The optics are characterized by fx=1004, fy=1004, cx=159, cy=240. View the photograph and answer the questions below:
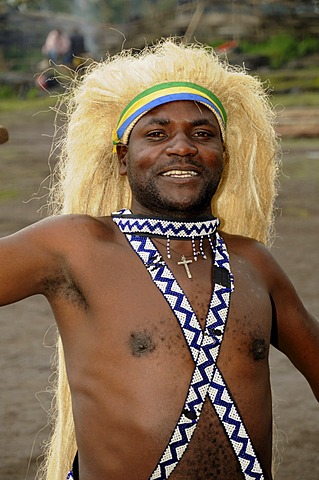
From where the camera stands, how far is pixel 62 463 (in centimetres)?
271

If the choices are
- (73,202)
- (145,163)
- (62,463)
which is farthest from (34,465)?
(145,163)

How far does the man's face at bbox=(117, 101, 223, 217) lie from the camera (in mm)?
2430

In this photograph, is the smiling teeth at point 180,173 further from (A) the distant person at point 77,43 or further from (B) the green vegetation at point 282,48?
(A) the distant person at point 77,43

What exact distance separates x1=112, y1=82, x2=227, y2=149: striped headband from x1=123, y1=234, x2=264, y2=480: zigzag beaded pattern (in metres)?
0.37

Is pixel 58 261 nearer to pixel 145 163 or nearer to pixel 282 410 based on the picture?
pixel 145 163

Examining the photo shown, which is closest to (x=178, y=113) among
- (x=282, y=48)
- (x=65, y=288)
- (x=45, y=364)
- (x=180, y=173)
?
(x=180, y=173)

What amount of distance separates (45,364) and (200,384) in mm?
2300

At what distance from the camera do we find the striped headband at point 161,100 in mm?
2502

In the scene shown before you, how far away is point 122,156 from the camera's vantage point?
2.63 m

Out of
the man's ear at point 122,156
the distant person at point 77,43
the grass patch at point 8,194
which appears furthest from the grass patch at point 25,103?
the man's ear at point 122,156

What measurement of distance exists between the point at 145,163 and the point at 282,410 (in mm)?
1875

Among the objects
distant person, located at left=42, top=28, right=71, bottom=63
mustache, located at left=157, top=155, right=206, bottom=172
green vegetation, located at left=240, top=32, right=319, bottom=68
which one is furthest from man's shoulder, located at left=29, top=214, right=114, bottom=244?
distant person, located at left=42, top=28, right=71, bottom=63

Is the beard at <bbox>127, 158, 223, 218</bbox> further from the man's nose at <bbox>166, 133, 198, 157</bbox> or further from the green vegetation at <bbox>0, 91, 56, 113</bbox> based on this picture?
the green vegetation at <bbox>0, 91, 56, 113</bbox>

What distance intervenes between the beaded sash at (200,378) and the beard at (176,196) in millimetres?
120
